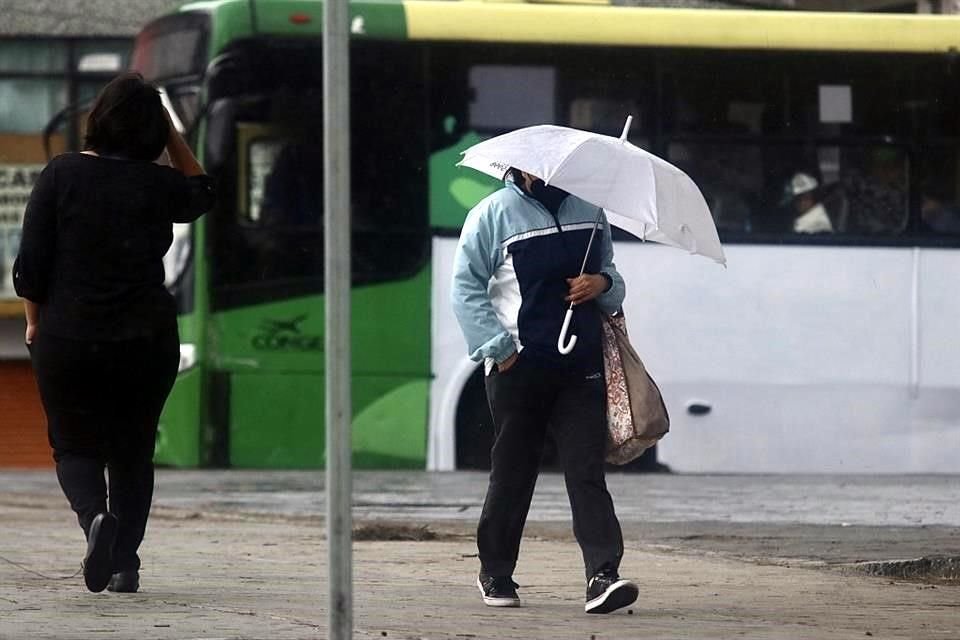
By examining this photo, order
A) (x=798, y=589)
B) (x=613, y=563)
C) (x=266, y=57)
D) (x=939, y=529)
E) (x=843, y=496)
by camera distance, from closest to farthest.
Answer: (x=613, y=563)
(x=798, y=589)
(x=939, y=529)
(x=843, y=496)
(x=266, y=57)

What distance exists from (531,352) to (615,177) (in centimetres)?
62

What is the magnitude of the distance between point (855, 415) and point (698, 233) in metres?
7.95

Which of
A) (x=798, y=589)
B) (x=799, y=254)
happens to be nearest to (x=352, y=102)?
(x=799, y=254)

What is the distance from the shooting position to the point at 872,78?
1432 cm

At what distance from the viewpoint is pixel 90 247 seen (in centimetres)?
649

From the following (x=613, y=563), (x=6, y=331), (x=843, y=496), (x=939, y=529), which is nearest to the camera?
(x=613, y=563)

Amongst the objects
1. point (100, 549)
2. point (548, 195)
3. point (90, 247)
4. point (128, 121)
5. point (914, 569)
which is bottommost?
point (914, 569)

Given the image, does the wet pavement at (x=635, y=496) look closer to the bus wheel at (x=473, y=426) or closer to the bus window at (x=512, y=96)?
the bus wheel at (x=473, y=426)

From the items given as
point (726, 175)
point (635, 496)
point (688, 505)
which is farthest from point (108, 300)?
point (726, 175)

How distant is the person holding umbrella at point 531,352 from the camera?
639 centimetres

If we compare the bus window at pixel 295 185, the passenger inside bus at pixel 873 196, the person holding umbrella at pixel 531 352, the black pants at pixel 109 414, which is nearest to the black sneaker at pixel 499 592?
the person holding umbrella at pixel 531 352

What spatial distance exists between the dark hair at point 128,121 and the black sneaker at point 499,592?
1.80 m

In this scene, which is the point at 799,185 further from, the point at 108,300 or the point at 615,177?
the point at 108,300

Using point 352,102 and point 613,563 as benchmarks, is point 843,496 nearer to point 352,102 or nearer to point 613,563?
point 352,102
